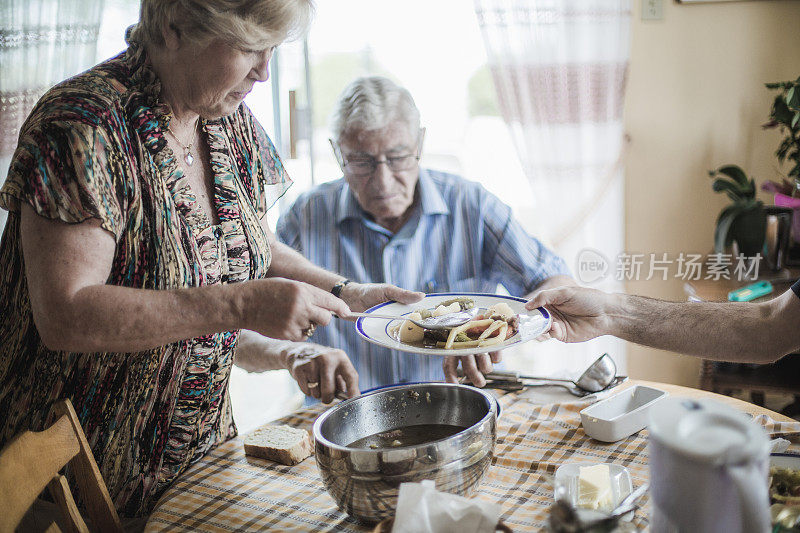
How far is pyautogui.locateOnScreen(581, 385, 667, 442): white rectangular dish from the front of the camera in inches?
50.7

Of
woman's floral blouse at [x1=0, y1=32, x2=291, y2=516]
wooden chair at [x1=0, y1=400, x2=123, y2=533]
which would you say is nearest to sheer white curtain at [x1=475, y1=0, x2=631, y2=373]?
woman's floral blouse at [x1=0, y1=32, x2=291, y2=516]

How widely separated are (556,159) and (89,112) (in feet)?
7.99

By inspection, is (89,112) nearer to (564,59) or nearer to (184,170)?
(184,170)

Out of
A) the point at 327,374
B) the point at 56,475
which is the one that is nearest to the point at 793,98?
the point at 327,374

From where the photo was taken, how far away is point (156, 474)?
1.40 m

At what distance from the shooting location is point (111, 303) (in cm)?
113

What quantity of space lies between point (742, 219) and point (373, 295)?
190 centimetres

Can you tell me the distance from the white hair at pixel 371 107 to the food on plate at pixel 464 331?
82 cm

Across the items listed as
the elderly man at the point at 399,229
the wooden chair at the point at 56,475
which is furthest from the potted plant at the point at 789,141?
the wooden chair at the point at 56,475

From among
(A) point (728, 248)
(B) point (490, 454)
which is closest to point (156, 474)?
(B) point (490, 454)

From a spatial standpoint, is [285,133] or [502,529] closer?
[502,529]

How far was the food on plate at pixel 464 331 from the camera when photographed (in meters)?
1.36

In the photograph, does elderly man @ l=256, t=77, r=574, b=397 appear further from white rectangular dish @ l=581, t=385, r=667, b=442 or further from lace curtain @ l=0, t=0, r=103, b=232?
lace curtain @ l=0, t=0, r=103, b=232

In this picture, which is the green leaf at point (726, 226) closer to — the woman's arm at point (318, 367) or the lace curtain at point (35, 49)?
the woman's arm at point (318, 367)
